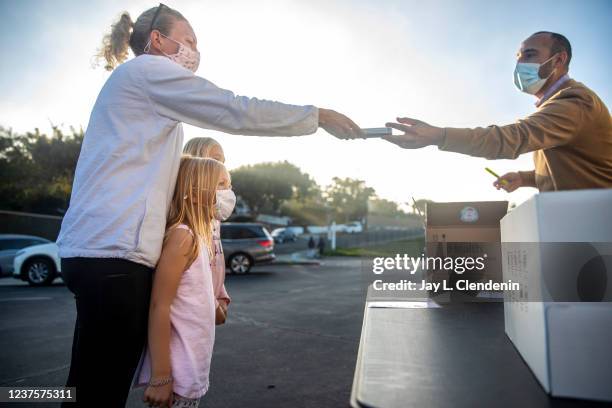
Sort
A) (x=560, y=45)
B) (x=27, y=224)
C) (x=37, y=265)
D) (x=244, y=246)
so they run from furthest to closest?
(x=27, y=224), (x=244, y=246), (x=37, y=265), (x=560, y=45)

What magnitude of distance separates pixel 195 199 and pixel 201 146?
155 cm

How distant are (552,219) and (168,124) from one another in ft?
3.95

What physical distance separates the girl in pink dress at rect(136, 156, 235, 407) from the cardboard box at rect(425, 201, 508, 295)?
1.22 metres

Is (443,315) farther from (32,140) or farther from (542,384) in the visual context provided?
(32,140)

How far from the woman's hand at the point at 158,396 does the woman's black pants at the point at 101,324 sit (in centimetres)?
9

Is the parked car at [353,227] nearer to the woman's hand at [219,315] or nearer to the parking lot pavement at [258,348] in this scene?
the parking lot pavement at [258,348]

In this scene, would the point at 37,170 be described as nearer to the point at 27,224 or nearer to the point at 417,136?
the point at 27,224

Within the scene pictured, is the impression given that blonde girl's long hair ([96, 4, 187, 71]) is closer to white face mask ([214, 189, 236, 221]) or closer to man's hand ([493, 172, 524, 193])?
white face mask ([214, 189, 236, 221])

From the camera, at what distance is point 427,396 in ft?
2.73

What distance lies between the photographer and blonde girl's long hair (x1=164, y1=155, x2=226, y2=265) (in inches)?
60.4

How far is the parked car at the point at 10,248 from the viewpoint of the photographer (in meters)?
12.1

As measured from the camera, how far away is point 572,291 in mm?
846

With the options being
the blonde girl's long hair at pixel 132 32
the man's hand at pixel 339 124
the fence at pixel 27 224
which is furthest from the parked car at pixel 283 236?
the man's hand at pixel 339 124

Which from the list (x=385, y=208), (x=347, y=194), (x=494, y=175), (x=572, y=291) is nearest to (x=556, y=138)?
(x=494, y=175)
